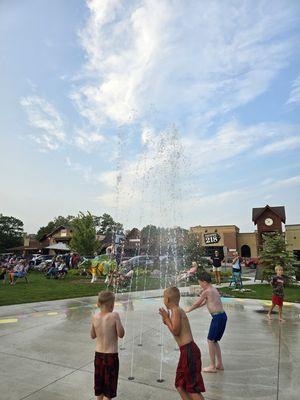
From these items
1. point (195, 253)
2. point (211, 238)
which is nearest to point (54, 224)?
point (211, 238)

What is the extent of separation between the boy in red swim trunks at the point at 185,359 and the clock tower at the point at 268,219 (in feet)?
Answer: 150

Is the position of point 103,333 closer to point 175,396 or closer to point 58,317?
point 175,396

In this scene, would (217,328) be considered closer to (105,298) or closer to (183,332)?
(183,332)

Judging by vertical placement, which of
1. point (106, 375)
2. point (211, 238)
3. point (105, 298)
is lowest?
point (106, 375)

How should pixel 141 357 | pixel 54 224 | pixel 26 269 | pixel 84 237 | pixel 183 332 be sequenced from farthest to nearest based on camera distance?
pixel 54 224 < pixel 84 237 < pixel 26 269 < pixel 141 357 < pixel 183 332

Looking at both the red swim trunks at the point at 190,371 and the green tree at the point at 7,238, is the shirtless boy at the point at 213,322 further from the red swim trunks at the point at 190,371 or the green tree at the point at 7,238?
the green tree at the point at 7,238

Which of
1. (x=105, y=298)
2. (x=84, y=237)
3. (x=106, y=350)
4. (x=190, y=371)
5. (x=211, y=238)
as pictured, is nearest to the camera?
(x=190, y=371)

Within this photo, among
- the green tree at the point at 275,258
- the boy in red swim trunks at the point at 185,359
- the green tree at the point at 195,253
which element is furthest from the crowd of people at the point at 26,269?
the boy in red swim trunks at the point at 185,359

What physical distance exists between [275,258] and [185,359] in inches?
674

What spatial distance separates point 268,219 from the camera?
48.0 m

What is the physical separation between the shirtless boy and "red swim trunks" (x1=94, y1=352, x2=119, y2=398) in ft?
5.71

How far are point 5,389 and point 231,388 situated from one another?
300 cm

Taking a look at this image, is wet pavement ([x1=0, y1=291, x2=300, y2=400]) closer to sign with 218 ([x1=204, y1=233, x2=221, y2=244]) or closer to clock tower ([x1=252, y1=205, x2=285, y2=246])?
clock tower ([x1=252, y1=205, x2=285, y2=246])

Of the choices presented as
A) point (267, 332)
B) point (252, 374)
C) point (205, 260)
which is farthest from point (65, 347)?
point (205, 260)
